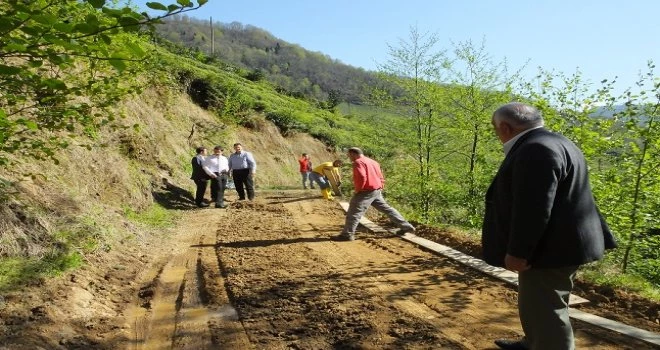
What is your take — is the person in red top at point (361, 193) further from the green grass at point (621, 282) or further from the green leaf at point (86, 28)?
the green leaf at point (86, 28)

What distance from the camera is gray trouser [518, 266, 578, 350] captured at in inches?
114

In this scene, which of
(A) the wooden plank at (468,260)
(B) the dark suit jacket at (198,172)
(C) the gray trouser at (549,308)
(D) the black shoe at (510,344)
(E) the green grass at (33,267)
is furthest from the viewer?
(B) the dark suit jacket at (198,172)

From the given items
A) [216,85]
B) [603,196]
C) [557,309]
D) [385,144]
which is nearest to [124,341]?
[557,309]

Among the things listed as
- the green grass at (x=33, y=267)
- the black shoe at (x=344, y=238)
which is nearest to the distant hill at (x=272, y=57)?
the black shoe at (x=344, y=238)

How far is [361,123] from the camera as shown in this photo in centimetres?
1472

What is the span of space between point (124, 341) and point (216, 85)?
23.5m

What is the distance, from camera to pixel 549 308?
2.91 m

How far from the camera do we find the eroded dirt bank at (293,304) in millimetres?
3771

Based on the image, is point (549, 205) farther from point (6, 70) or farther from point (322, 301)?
point (6, 70)

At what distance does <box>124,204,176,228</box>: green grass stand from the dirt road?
68.2 inches

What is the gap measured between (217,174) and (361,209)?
5.78 m

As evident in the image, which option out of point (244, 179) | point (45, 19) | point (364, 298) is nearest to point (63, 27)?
point (45, 19)

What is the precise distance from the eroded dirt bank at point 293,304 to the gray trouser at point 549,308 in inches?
31.1

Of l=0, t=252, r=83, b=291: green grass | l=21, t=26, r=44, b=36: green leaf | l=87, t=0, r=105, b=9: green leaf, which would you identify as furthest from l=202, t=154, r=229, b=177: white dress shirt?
l=87, t=0, r=105, b=9: green leaf
